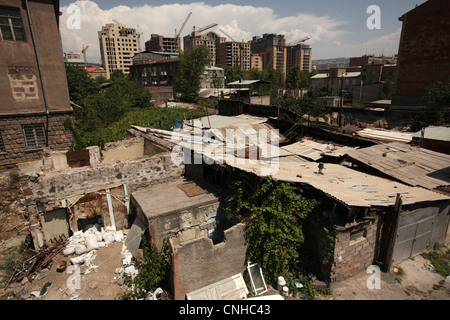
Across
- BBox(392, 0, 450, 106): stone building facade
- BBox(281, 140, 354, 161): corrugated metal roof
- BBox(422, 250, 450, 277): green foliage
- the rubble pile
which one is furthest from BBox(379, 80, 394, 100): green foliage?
the rubble pile

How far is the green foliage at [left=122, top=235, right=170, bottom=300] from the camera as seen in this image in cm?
683

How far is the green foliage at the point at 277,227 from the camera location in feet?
23.2

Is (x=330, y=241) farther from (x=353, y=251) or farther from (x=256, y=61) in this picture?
(x=256, y=61)

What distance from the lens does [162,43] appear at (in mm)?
118812

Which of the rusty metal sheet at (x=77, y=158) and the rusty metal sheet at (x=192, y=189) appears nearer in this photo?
the rusty metal sheet at (x=192, y=189)

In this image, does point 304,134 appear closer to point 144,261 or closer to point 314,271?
point 314,271

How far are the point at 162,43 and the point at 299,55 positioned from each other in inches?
2533

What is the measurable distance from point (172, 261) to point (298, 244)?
3.49 m

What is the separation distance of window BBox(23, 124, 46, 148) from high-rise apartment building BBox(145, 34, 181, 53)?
365ft

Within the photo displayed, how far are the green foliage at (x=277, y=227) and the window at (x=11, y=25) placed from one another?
15246 mm

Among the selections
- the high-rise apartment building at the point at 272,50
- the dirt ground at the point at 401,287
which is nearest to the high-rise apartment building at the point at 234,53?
the high-rise apartment building at the point at 272,50

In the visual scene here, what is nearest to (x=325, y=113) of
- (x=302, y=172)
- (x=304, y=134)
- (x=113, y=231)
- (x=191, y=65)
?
(x=304, y=134)

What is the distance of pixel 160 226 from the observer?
26.1ft

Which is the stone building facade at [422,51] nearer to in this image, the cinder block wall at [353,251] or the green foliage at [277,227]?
the cinder block wall at [353,251]
